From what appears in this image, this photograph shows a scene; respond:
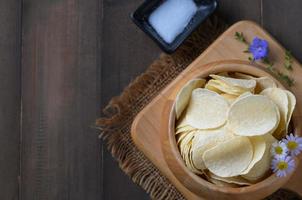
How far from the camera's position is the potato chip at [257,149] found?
0.61 metres

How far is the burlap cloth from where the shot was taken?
2.53 feet

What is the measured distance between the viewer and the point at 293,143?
626 mm

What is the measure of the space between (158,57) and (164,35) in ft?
0.18

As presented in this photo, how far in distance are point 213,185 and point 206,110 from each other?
3.5 inches

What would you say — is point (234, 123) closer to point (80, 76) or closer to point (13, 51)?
point (80, 76)

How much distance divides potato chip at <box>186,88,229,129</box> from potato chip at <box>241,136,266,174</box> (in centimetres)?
4

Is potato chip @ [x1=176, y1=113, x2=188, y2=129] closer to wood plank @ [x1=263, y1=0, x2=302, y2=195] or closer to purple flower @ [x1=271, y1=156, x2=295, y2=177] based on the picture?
purple flower @ [x1=271, y1=156, x2=295, y2=177]

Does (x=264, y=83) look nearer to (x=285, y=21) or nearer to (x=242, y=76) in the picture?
(x=242, y=76)

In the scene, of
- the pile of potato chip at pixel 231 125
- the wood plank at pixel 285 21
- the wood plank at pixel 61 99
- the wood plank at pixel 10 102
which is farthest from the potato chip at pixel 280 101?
the wood plank at pixel 10 102

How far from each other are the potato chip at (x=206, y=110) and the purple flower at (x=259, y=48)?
0.12 m

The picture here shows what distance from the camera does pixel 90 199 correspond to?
2.78ft

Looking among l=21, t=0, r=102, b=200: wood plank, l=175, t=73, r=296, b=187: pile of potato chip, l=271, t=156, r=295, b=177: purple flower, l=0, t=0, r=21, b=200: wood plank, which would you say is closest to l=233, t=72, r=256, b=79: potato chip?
l=175, t=73, r=296, b=187: pile of potato chip

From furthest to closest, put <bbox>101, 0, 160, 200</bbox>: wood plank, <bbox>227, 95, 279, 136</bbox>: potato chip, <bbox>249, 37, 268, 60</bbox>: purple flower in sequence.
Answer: <bbox>101, 0, 160, 200</bbox>: wood plank → <bbox>249, 37, 268, 60</bbox>: purple flower → <bbox>227, 95, 279, 136</bbox>: potato chip

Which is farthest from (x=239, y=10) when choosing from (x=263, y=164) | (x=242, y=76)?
(x=263, y=164)
